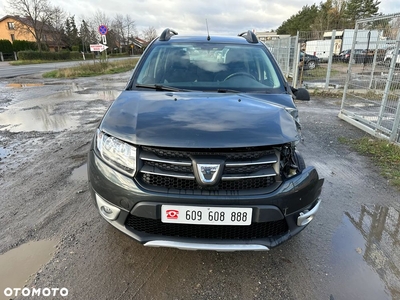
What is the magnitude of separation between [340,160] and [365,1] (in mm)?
57473

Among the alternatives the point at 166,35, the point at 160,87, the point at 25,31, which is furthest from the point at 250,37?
the point at 25,31

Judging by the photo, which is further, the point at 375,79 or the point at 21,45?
the point at 21,45

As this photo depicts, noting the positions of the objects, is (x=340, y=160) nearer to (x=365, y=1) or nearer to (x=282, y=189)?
(x=282, y=189)

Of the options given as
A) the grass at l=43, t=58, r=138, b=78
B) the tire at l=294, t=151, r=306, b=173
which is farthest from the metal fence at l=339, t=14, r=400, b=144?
the grass at l=43, t=58, r=138, b=78

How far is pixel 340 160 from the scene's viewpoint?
15.3 ft

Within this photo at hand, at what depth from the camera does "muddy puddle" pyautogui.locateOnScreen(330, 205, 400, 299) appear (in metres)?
2.11

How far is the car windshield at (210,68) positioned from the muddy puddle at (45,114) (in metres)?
3.84

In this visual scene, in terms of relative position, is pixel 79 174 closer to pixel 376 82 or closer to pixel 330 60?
pixel 376 82

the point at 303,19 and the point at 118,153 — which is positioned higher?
the point at 303,19

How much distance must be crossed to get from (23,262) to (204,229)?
5.05 feet

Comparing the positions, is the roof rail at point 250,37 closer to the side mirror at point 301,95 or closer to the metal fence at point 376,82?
the side mirror at point 301,95

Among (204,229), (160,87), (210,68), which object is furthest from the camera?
(210,68)

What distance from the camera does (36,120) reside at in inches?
273

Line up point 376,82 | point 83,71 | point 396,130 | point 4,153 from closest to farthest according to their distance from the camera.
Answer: point 4,153 → point 396,130 → point 376,82 → point 83,71
